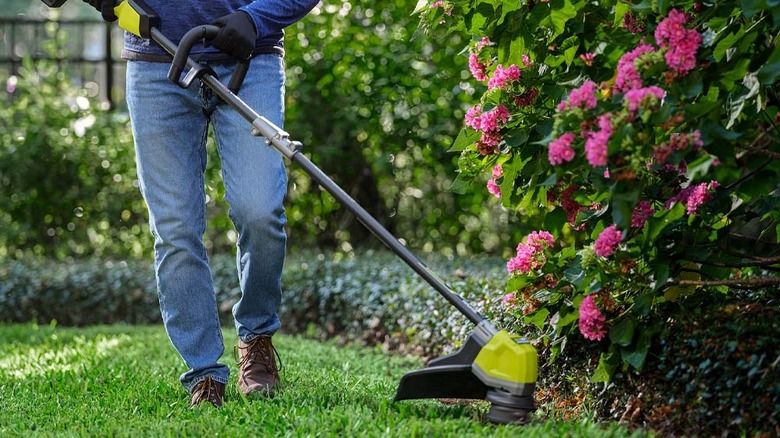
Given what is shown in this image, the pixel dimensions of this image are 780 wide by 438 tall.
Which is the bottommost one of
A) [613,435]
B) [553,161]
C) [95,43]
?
[95,43]

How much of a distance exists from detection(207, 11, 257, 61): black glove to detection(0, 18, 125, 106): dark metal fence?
23.3 ft

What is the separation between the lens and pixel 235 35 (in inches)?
110

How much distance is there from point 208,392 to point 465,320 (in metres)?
1.30

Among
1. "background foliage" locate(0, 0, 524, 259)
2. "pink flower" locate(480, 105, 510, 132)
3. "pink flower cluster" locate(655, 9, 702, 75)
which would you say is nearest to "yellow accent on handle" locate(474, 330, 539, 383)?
"pink flower" locate(480, 105, 510, 132)

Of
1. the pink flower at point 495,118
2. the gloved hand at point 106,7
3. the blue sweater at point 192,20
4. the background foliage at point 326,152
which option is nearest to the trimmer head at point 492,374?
the pink flower at point 495,118

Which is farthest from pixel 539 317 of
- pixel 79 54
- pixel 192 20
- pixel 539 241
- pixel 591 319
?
pixel 79 54

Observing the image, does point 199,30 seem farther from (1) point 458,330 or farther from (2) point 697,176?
(1) point 458,330

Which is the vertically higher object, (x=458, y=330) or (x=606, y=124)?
(x=606, y=124)

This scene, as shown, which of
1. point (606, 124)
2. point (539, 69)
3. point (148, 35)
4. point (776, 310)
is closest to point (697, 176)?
point (606, 124)

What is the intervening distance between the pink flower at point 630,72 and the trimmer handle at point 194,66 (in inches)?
46.6

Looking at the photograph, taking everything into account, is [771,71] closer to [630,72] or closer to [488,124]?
[630,72]

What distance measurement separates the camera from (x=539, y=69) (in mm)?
2877

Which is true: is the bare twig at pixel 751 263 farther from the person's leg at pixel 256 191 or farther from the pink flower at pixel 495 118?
the person's leg at pixel 256 191

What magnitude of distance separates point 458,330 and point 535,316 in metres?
1.10
